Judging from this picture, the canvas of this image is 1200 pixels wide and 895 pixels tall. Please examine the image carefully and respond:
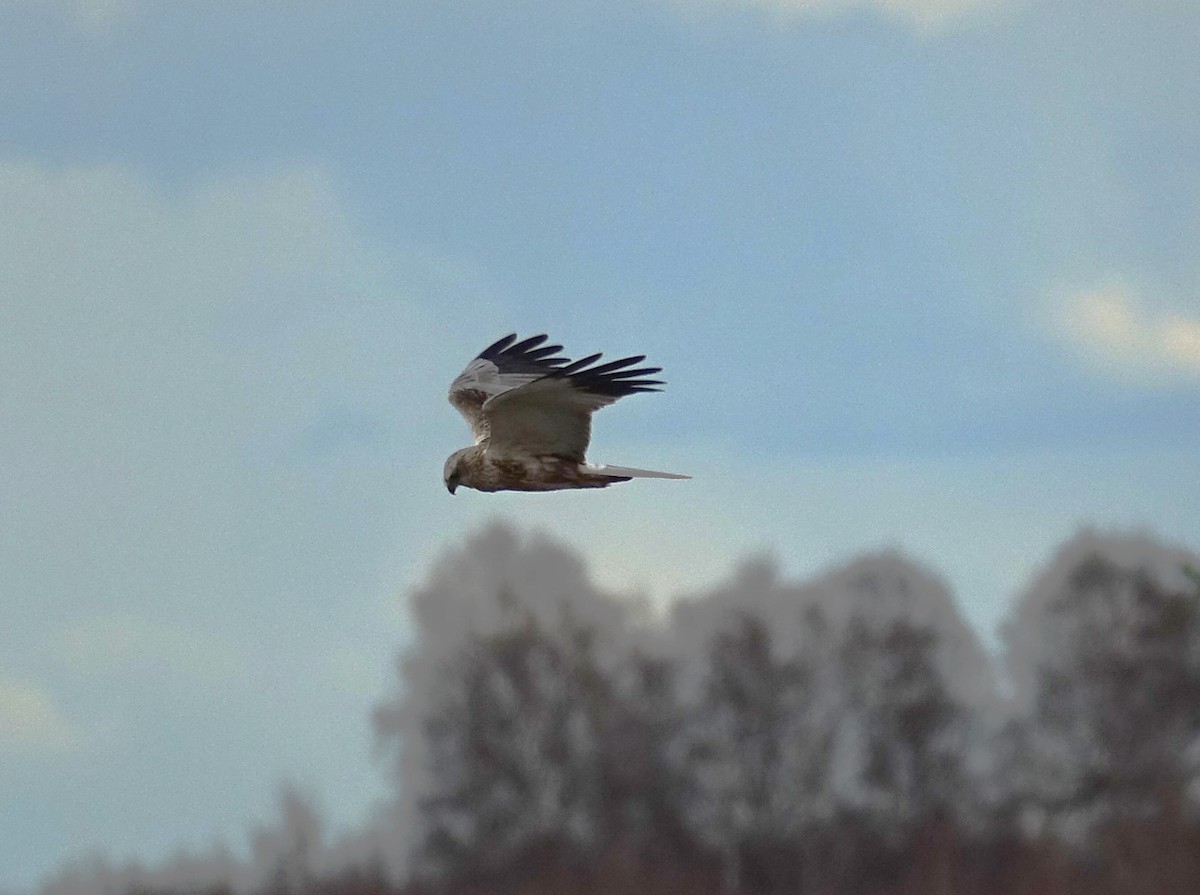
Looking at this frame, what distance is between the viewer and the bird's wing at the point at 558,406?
1056 centimetres

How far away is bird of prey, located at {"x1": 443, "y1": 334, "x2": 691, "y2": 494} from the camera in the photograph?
417 inches

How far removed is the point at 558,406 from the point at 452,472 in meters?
0.97

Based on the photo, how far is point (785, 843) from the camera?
3822cm

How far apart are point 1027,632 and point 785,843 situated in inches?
235

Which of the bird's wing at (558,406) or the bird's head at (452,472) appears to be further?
the bird's head at (452,472)

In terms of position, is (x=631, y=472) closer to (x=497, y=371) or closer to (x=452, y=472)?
(x=452, y=472)

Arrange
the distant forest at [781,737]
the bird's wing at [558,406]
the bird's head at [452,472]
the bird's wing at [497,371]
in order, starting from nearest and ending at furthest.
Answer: the bird's wing at [558,406], the bird's head at [452,472], the bird's wing at [497,371], the distant forest at [781,737]

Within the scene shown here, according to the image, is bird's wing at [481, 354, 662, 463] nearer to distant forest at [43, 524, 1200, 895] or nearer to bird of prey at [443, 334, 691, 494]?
bird of prey at [443, 334, 691, 494]

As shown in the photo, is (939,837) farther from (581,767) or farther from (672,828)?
(581,767)

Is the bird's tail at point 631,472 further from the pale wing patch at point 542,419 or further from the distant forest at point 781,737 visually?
the distant forest at point 781,737

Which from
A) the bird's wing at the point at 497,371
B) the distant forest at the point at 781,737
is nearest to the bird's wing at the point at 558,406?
the bird's wing at the point at 497,371

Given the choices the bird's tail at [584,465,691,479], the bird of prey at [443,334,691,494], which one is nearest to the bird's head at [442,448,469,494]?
the bird of prey at [443,334,691,494]

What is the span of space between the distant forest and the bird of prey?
75.9ft

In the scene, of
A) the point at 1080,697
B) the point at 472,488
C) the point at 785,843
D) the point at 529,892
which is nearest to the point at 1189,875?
the point at 1080,697
